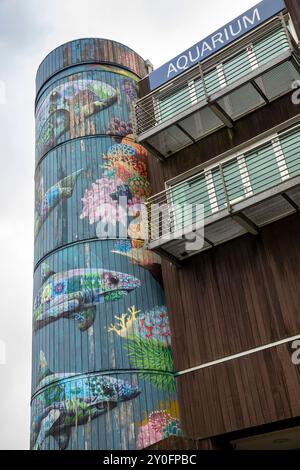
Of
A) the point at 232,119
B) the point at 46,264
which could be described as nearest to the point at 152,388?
the point at 46,264

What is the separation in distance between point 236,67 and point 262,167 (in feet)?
14.7

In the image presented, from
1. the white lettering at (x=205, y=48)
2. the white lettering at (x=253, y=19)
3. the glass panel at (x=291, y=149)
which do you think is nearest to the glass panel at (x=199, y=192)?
the glass panel at (x=291, y=149)

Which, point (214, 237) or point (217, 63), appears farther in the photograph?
point (217, 63)

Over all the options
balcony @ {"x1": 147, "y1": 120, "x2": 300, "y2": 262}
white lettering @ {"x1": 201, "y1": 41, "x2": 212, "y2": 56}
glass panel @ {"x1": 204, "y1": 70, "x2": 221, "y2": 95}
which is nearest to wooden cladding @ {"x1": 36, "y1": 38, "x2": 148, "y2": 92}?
white lettering @ {"x1": 201, "y1": 41, "x2": 212, "y2": 56}

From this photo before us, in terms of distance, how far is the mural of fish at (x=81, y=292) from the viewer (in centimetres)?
1944

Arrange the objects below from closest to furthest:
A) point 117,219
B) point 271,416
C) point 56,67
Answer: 1. point 271,416
2. point 117,219
3. point 56,67

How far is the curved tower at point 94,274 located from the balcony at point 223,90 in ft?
11.1

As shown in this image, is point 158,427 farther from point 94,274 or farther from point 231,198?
point 231,198

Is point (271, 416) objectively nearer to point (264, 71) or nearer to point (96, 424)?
point (96, 424)

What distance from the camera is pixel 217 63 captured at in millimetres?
17969

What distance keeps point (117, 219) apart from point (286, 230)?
843 centimetres

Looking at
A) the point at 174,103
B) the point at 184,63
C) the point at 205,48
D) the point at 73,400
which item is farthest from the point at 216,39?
the point at 73,400

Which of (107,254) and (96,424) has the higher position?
(107,254)

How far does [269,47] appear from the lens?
56.5 feet
